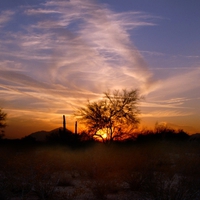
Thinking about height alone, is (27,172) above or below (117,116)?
below

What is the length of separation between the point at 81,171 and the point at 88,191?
20.2 feet

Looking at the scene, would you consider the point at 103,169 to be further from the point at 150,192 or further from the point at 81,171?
the point at 150,192

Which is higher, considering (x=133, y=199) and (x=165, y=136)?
(x=165, y=136)

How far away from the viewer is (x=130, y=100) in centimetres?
4466

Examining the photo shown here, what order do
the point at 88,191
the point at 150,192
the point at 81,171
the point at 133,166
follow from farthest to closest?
1. the point at 81,171
2. the point at 133,166
3. the point at 88,191
4. the point at 150,192

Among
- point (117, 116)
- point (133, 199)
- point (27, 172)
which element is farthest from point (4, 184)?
point (117, 116)

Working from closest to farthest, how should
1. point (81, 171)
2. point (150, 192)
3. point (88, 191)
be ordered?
point (150, 192), point (88, 191), point (81, 171)

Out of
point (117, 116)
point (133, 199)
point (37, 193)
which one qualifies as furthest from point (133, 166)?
point (117, 116)

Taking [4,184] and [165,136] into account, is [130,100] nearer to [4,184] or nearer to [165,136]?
[165,136]

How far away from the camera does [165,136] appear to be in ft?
145

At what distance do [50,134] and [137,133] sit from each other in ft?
35.3

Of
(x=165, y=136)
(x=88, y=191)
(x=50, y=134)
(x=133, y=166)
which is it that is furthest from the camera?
(x=50, y=134)

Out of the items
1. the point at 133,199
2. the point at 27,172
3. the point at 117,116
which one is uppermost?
the point at 117,116

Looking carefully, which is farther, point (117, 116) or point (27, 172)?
point (117, 116)
